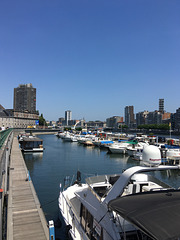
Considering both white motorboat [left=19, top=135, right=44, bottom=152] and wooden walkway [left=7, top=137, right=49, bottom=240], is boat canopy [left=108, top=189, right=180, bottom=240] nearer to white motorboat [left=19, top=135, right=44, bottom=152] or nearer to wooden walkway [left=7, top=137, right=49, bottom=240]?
wooden walkway [left=7, top=137, right=49, bottom=240]

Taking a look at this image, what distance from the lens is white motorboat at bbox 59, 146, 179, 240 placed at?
7969 millimetres

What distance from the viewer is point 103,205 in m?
8.70

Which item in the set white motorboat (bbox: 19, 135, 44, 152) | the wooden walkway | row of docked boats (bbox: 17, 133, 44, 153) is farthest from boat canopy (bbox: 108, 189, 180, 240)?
white motorboat (bbox: 19, 135, 44, 152)

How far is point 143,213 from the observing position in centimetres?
628

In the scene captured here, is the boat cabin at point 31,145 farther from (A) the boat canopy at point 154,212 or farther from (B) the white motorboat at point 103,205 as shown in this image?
(A) the boat canopy at point 154,212

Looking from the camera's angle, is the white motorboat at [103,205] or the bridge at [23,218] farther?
the bridge at [23,218]

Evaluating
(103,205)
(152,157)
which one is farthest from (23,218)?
(152,157)

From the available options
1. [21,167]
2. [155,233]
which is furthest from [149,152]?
[155,233]

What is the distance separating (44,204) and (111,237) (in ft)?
39.6

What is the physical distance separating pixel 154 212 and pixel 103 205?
2.92 meters

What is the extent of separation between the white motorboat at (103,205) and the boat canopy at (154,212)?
41 centimetres

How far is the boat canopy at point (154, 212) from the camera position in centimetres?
551

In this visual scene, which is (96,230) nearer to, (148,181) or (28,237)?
(28,237)

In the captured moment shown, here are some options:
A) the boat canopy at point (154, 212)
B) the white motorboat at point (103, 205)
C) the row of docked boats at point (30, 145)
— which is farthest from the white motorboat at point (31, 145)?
the boat canopy at point (154, 212)
